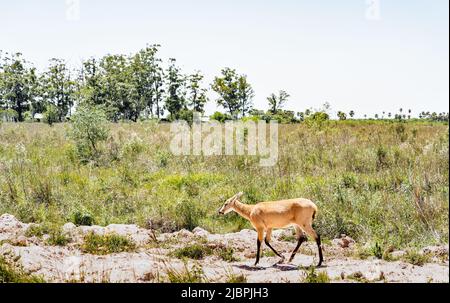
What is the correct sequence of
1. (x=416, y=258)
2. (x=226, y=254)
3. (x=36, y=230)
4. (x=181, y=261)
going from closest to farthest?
(x=416, y=258) < (x=181, y=261) < (x=226, y=254) < (x=36, y=230)

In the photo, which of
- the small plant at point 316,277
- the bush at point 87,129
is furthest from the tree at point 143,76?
the small plant at point 316,277

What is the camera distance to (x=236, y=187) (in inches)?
382

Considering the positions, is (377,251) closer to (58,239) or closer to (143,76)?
(58,239)

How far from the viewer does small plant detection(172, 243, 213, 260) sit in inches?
261

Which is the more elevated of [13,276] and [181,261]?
[13,276]

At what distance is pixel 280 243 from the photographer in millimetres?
7191

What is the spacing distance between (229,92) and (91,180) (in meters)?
34.8

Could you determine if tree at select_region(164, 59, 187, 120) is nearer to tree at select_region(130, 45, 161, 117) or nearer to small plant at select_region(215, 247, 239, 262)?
tree at select_region(130, 45, 161, 117)

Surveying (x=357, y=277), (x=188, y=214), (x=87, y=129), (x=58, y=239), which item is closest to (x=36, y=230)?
(x=58, y=239)

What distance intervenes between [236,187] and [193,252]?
3190mm

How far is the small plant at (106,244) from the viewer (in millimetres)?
6820

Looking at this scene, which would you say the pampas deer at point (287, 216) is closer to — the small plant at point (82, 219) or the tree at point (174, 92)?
the small plant at point (82, 219)

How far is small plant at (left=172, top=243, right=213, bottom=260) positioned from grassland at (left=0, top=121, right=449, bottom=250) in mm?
1288

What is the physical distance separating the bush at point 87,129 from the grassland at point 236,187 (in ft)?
0.97
